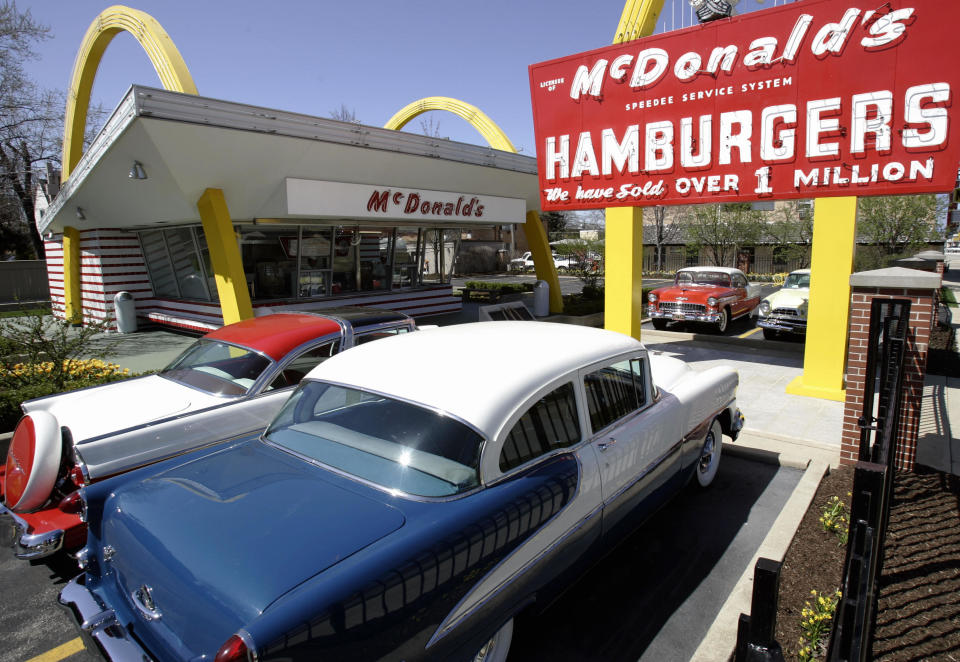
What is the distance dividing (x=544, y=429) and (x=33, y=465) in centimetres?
331

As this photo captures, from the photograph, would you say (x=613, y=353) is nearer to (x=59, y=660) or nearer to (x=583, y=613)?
(x=583, y=613)


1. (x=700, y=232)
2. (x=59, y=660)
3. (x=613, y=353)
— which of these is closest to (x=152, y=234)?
(x=59, y=660)

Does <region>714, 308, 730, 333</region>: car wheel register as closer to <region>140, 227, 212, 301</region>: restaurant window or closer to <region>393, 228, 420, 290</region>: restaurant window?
<region>393, 228, 420, 290</region>: restaurant window

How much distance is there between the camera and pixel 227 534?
2.16 m

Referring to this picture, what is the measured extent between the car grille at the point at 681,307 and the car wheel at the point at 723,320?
44 cm

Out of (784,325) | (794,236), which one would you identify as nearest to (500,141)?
(784,325)

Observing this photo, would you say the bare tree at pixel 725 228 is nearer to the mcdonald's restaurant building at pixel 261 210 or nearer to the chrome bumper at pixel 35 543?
the mcdonald's restaurant building at pixel 261 210

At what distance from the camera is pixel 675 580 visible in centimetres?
358

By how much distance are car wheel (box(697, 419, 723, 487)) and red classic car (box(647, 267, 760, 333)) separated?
8.30 m

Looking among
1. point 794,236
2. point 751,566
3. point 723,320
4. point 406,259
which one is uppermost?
point 794,236

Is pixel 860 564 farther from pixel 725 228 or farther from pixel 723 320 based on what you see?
pixel 725 228

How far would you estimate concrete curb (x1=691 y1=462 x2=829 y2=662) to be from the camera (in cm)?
278

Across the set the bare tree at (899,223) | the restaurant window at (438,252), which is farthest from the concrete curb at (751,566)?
the bare tree at (899,223)

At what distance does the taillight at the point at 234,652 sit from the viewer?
1711 mm
